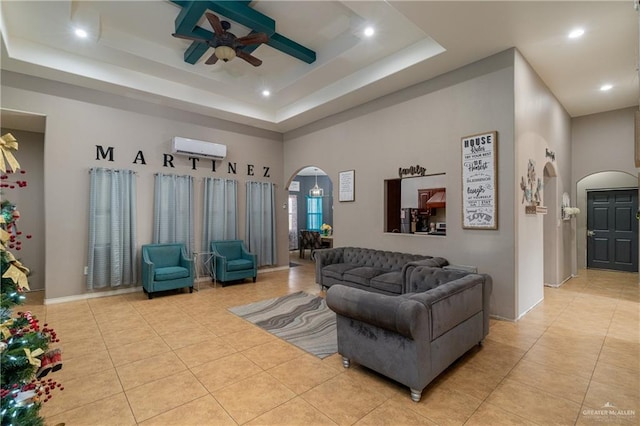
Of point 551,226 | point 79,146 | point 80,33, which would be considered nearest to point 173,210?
point 79,146

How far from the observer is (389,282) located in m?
4.34

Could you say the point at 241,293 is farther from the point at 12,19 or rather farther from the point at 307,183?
the point at 307,183

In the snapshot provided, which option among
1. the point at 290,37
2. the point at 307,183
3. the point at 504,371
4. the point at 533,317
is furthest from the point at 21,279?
the point at 307,183

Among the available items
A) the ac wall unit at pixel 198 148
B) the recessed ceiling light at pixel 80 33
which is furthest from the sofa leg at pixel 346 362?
the recessed ceiling light at pixel 80 33

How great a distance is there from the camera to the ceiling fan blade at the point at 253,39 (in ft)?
12.4

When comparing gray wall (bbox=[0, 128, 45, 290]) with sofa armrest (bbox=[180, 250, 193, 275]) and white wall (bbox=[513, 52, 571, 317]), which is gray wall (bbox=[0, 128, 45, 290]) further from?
white wall (bbox=[513, 52, 571, 317])

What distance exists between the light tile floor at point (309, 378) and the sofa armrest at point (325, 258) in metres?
1.81

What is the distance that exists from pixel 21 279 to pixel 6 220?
0.92ft

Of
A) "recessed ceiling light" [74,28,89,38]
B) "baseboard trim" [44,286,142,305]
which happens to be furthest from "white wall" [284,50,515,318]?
"recessed ceiling light" [74,28,89,38]

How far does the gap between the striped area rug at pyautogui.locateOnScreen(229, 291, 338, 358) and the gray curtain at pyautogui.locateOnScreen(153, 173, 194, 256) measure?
2.30 metres

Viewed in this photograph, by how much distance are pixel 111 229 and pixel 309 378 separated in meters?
4.59

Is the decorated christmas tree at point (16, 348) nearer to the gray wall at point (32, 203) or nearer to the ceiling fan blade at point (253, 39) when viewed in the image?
the ceiling fan blade at point (253, 39)

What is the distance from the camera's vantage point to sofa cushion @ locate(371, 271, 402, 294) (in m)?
4.26

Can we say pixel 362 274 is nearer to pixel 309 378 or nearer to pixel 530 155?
pixel 309 378
